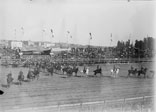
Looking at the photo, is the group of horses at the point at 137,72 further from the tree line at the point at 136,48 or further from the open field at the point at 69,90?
the tree line at the point at 136,48

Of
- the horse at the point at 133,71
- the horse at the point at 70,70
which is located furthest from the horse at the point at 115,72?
the horse at the point at 70,70

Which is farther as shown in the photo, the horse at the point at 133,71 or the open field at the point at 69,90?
the horse at the point at 133,71

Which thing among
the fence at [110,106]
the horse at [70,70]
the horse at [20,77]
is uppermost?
the horse at [70,70]

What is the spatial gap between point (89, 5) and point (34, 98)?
4.51 feet

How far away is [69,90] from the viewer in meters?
3.16

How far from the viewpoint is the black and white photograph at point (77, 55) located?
2896mm

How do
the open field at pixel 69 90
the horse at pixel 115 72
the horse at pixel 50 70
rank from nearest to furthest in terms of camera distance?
the open field at pixel 69 90 < the horse at pixel 50 70 < the horse at pixel 115 72

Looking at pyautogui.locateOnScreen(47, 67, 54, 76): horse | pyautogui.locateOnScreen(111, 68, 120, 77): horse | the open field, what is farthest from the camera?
pyautogui.locateOnScreen(111, 68, 120, 77): horse

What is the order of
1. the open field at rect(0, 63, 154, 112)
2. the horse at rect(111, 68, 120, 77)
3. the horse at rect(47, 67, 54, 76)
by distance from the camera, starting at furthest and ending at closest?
the horse at rect(111, 68, 120, 77), the horse at rect(47, 67, 54, 76), the open field at rect(0, 63, 154, 112)

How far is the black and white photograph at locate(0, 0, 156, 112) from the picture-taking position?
2.90 metres

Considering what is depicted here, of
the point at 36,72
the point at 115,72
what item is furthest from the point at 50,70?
the point at 115,72

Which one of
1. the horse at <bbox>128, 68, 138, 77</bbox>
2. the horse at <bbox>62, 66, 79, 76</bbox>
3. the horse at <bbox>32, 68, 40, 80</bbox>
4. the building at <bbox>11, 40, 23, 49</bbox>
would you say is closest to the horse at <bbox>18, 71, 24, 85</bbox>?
the horse at <bbox>32, 68, 40, 80</bbox>

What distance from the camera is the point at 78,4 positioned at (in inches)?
124

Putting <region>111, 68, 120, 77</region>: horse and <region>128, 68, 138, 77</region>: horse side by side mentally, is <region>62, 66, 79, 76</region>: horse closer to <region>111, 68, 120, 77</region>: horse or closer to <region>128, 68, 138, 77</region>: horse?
<region>111, 68, 120, 77</region>: horse
